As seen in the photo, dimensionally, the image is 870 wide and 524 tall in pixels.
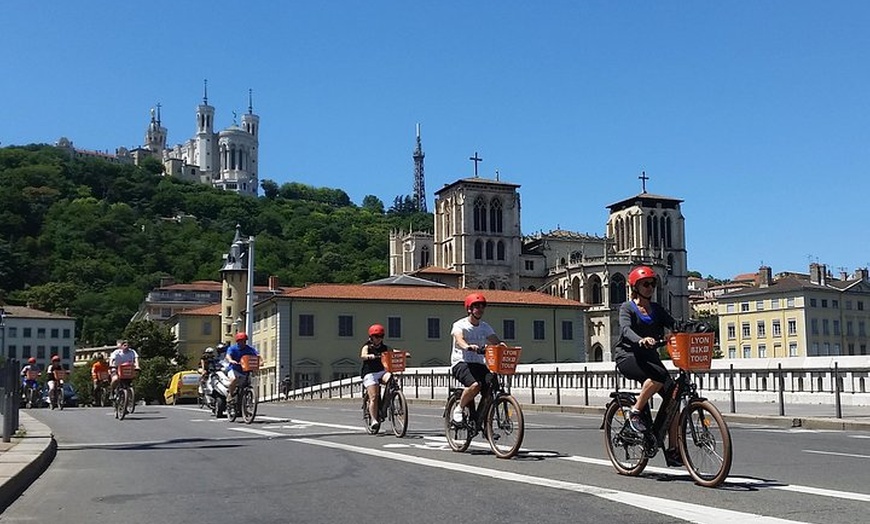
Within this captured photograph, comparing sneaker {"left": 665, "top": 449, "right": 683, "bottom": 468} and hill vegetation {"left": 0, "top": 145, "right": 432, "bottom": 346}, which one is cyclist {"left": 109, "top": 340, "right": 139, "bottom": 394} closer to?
sneaker {"left": 665, "top": 449, "right": 683, "bottom": 468}

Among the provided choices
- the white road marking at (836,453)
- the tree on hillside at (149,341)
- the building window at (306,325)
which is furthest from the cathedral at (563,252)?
the white road marking at (836,453)

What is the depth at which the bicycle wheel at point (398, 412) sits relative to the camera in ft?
43.9

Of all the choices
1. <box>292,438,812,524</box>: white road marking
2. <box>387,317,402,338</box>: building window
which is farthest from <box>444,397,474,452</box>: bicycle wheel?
<box>387,317,402,338</box>: building window

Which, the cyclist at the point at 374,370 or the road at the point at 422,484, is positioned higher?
the cyclist at the point at 374,370

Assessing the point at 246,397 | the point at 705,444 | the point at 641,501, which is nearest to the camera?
the point at 641,501

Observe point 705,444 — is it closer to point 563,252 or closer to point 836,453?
point 836,453

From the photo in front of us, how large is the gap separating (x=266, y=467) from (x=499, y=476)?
2727 mm

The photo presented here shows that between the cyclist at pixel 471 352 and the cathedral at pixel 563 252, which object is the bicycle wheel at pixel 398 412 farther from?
the cathedral at pixel 563 252

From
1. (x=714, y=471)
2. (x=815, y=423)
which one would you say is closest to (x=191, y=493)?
(x=714, y=471)

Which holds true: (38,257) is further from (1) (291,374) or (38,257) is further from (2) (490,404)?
(2) (490,404)

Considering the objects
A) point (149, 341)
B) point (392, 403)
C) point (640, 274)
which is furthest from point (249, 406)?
point (149, 341)

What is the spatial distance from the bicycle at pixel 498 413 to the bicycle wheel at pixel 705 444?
98.5 inches

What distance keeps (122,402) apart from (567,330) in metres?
54.1

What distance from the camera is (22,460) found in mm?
9570
